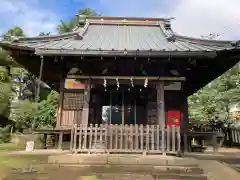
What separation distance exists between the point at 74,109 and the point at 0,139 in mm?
13043

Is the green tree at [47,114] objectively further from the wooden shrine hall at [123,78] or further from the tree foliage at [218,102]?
the tree foliage at [218,102]

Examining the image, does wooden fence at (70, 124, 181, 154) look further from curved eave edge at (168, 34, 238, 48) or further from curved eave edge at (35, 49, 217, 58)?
curved eave edge at (168, 34, 238, 48)

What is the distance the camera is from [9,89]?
2058 centimetres

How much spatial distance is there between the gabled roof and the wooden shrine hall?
33 mm

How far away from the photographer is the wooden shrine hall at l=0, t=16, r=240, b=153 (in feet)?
21.7

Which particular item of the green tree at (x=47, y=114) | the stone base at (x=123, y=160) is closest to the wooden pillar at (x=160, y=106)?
the stone base at (x=123, y=160)

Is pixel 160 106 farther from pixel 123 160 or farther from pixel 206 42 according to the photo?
pixel 206 42

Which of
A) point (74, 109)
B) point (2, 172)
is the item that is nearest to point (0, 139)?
point (74, 109)

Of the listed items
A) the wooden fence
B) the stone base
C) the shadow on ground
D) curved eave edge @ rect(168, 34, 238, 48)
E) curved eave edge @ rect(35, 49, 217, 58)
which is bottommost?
the shadow on ground

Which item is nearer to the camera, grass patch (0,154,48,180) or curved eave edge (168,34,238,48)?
grass patch (0,154,48,180)

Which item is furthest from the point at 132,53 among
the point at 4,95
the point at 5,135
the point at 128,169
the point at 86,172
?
the point at 5,135

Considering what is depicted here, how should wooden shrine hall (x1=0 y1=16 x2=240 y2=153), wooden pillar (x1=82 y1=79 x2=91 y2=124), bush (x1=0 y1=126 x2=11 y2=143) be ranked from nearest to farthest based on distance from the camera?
1. wooden shrine hall (x1=0 y1=16 x2=240 y2=153)
2. wooden pillar (x1=82 y1=79 x2=91 y2=124)
3. bush (x1=0 y1=126 x2=11 y2=143)

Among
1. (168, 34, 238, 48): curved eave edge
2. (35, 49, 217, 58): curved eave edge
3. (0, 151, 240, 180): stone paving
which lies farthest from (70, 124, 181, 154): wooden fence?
(168, 34, 238, 48): curved eave edge

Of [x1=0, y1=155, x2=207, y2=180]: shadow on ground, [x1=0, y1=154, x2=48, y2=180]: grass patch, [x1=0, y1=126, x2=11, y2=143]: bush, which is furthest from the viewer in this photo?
[x1=0, y1=126, x2=11, y2=143]: bush
